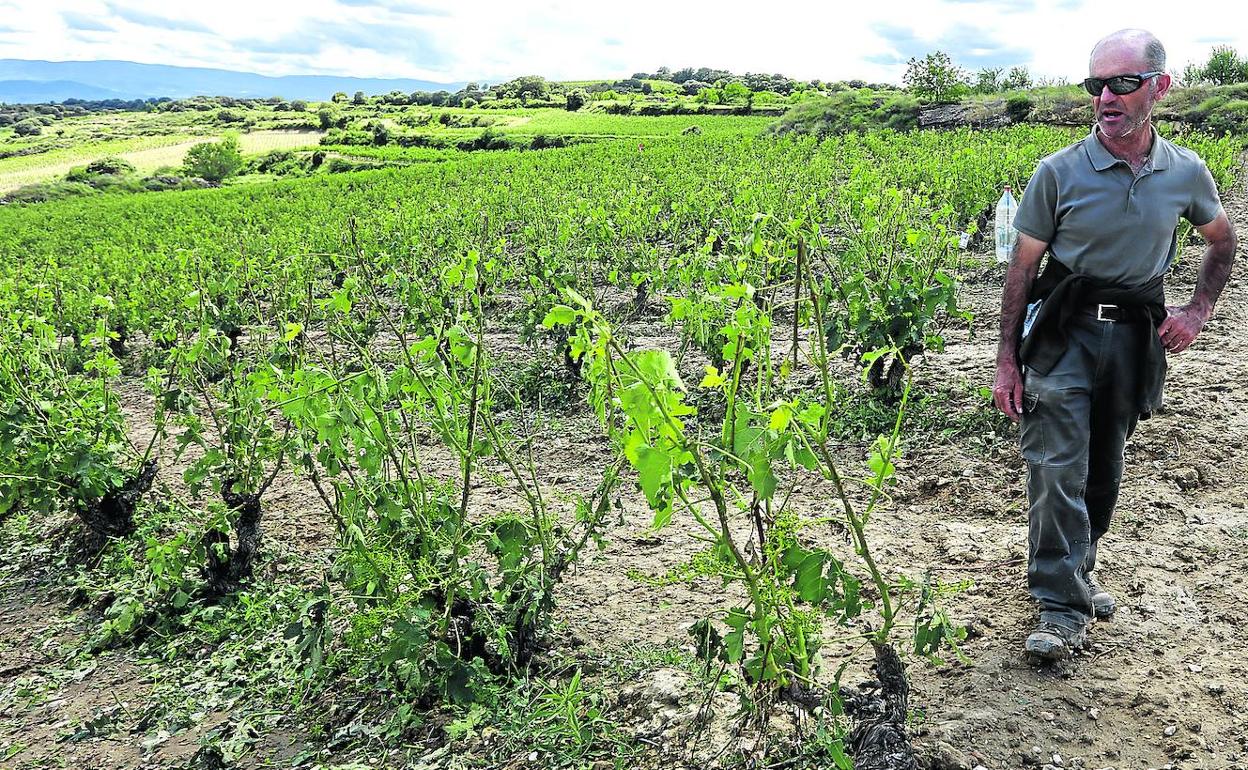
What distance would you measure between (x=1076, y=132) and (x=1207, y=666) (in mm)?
20694

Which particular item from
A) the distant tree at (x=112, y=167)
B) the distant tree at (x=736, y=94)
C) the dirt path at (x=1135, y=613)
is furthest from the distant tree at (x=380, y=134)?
the dirt path at (x=1135, y=613)

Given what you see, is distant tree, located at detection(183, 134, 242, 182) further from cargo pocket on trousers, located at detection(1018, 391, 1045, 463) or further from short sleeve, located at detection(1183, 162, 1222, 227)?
short sleeve, located at detection(1183, 162, 1222, 227)

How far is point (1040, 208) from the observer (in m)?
2.90

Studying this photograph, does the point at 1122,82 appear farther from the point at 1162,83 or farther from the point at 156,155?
the point at 156,155

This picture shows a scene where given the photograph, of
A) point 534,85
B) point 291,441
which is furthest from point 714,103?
point 291,441

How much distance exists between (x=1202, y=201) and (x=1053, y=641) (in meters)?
1.53

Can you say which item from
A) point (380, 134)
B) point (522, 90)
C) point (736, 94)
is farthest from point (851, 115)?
point (522, 90)

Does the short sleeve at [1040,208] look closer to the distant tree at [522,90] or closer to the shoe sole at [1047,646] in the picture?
the shoe sole at [1047,646]

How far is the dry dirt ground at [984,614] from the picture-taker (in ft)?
8.65

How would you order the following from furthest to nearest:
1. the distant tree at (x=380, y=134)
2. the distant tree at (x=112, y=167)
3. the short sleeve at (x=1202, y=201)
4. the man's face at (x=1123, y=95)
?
the distant tree at (x=380, y=134)
the distant tree at (x=112, y=167)
the short sleeve at (x=1202, y=201)
the man's face at (x=1123, y=95)

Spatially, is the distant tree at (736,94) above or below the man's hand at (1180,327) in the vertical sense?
above

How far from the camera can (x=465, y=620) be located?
3324mm

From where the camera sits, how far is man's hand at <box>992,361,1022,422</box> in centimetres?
305

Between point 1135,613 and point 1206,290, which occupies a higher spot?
point 1206,290
